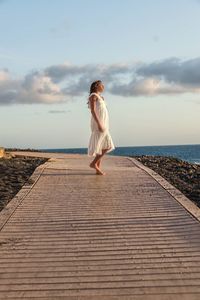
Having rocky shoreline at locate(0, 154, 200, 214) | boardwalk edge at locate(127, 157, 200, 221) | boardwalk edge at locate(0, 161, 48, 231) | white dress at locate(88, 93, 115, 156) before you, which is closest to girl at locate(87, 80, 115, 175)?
white dress at locate(88, 93, 115, 156)

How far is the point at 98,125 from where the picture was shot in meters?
13.7

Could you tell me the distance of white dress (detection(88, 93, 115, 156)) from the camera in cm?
1373

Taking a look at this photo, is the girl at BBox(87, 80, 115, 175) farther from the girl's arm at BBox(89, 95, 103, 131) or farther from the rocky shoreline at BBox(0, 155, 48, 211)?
the rocky shoreline at BBox(0, 155, 48, 211)

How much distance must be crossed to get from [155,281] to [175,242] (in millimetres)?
1451

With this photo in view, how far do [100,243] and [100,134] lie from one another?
6535 millimetres

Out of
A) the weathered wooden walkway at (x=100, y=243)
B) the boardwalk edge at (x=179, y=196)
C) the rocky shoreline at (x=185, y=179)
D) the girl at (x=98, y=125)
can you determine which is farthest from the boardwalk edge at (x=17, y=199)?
the rocky shoreline at (x=185, y=179)

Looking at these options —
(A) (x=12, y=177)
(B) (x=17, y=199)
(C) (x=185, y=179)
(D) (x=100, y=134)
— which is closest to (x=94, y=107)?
(D) (x=100, y=134)

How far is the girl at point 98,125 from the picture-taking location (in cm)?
1361

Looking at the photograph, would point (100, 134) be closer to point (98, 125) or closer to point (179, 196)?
point (98, 125)

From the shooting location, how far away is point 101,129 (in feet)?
45.0

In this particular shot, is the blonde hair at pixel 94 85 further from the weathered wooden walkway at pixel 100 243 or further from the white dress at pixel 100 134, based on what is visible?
the weathered wooden walkway at pixel 100 243

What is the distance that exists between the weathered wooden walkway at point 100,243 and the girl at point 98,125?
1.85m

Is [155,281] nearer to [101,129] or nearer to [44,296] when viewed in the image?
[44,296]

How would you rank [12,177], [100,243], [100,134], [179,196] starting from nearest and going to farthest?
[100,243]
[179,196]
[12,177]
[100,134]
